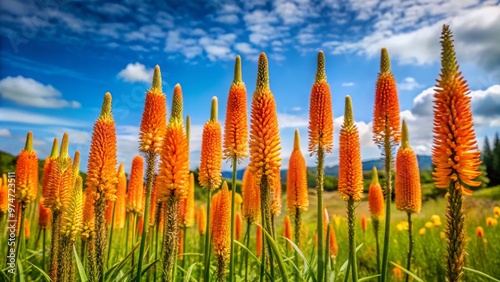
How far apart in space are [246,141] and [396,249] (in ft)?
28.1

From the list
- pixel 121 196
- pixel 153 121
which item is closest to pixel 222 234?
pixel 153 121

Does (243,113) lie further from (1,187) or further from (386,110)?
(1,187)

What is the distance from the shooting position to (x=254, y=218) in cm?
605

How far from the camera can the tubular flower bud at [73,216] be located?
185 inches

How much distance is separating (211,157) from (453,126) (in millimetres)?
2469

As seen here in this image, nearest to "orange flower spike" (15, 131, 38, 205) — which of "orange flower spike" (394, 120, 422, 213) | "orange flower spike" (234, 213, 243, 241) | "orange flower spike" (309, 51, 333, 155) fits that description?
"orange flower spike" (234, 213, 243, 241)

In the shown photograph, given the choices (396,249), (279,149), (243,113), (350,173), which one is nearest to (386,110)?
(350,173)

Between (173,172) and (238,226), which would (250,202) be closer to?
(238,226)

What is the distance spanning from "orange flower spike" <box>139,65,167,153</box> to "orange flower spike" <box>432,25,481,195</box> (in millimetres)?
2503

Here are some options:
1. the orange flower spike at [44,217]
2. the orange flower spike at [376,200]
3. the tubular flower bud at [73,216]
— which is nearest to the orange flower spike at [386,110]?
the orange flower spike at [376,200]

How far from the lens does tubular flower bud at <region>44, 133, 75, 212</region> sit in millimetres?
5004

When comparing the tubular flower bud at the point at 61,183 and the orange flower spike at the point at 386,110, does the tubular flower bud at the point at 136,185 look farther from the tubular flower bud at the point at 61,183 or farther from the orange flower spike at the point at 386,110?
the orange flower spike at the point at 386,110

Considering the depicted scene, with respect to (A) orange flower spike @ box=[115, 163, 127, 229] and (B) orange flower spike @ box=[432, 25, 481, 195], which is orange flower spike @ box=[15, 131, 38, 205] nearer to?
(A) orange flower spike @ box=[115, 163, 127, 229]

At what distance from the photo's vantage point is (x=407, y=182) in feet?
19.6
